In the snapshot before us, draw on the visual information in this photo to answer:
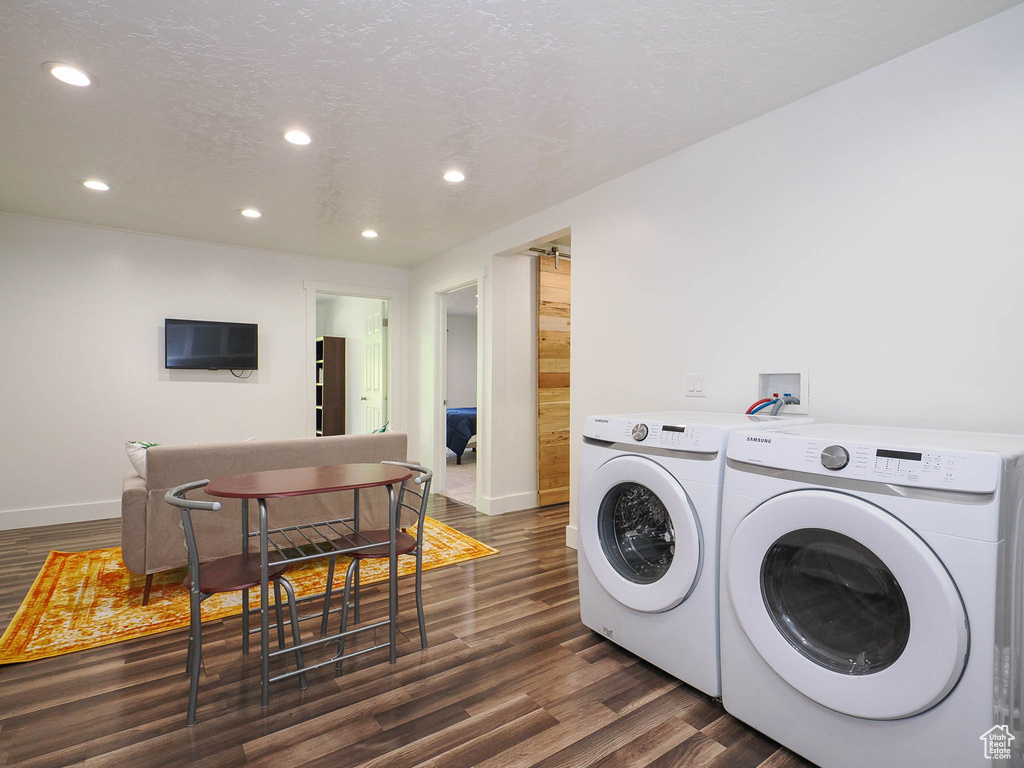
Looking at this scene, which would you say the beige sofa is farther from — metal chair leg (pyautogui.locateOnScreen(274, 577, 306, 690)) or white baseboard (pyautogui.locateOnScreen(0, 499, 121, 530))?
white baseboard (pyautogui.locateOnScreen(0, 499, 121, 530))

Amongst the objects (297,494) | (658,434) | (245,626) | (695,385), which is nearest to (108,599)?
(245,626)

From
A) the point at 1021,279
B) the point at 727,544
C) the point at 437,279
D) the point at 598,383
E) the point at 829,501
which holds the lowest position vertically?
the point at 727,544

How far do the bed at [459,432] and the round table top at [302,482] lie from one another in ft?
16.6

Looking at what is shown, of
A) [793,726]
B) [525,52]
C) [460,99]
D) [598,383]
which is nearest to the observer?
[793,726]

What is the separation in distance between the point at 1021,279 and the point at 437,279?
14.6 ft

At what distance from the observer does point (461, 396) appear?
1016 centimetres

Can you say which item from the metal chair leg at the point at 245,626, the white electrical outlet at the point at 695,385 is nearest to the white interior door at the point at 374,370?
the metal chair leg at the point at 245,626

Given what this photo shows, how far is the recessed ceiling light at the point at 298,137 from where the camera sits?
269 centimetres

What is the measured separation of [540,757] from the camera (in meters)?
1.60

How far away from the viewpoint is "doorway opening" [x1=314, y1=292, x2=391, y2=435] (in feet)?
22.2

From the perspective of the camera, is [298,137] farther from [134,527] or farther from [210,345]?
[210,345]

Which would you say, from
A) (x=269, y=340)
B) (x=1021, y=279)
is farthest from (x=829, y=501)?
(x=269, y=340)

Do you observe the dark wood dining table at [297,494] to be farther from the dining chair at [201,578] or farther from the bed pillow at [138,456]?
the bed pillow at [138,456]

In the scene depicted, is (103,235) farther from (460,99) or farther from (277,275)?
(460,99)
